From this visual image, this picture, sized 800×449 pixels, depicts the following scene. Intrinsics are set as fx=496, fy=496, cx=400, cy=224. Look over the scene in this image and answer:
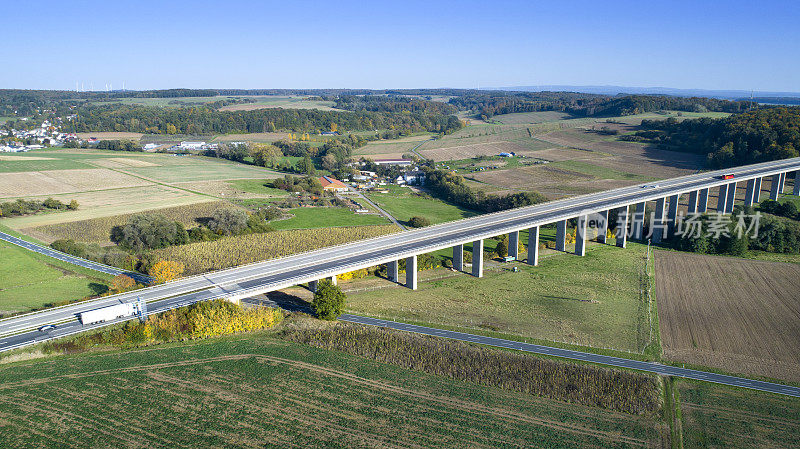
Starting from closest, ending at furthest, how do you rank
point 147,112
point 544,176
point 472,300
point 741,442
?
point 741,442, point 472,300, point 544,176, point 147,112

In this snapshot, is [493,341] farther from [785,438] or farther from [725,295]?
[725,295]

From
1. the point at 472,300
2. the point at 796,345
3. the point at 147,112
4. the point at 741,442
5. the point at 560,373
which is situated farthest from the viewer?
the point at 147,112

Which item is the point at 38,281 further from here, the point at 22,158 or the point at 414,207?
the point at 22,158

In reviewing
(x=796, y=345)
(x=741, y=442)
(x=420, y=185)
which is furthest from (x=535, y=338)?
(x=420, y=185)

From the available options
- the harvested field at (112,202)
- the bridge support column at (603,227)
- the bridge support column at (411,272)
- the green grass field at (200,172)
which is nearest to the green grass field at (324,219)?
the harvested field at (112,202)

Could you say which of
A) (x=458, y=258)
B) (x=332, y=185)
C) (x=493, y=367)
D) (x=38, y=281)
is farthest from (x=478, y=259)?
(x=332, y=185)

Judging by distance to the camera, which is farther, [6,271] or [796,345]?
[6,271]

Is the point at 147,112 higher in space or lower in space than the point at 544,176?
higher

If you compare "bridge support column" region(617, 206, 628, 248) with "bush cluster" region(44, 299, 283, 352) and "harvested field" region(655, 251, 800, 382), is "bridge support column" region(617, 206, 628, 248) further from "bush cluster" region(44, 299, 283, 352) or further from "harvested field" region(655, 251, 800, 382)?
"bush cluster" region(44, 299, 283, 352)
